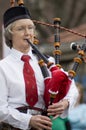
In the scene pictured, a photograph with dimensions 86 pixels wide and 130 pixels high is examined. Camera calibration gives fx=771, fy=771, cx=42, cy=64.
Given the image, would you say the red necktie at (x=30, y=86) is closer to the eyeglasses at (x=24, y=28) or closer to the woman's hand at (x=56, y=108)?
the woman's hand at (x=56, y=108)

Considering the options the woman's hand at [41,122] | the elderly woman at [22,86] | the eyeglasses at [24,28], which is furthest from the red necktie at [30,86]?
the eyeglasses at [24,28]

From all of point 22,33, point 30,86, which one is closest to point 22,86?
point 30,86

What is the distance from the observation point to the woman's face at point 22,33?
197 inches

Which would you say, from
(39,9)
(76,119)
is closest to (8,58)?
(76,119)

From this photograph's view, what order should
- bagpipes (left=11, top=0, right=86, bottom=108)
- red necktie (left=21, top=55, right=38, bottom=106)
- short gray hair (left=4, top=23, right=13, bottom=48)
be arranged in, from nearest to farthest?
1. bagpipes (left=11, top=0, right=86, bottom=108)
2. red necktie (left=21, top=55, right=38, bottom=106)
3. short gray hair (left=4, top=23, right=13, bottom=48)

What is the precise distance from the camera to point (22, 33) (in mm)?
5016

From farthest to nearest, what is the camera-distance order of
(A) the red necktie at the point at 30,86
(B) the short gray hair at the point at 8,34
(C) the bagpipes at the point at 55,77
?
(B) the short gray hair at the point at 8,34 → (A) the red necktie at the point at 30,86 → (C) the bagpipes at the point at 55,77

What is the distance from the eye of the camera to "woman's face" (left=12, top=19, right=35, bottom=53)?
16.5 ft

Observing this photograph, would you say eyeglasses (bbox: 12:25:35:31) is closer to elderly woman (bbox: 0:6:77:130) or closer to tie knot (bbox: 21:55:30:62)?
elderly woman (bbox: 0:6:77:130)

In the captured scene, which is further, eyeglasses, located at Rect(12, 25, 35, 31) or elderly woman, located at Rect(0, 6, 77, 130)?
eyeglasses, located at Rect(12, 25, 35, 31)

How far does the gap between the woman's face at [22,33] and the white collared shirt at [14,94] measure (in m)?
0.13

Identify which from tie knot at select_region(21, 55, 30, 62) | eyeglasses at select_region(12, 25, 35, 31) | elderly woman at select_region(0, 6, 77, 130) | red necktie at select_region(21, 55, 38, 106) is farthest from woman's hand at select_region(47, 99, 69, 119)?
eyeglasses at select_region(12, 25, 35, 31)

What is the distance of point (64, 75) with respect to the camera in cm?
487

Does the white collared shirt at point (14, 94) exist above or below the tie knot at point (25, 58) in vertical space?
below
